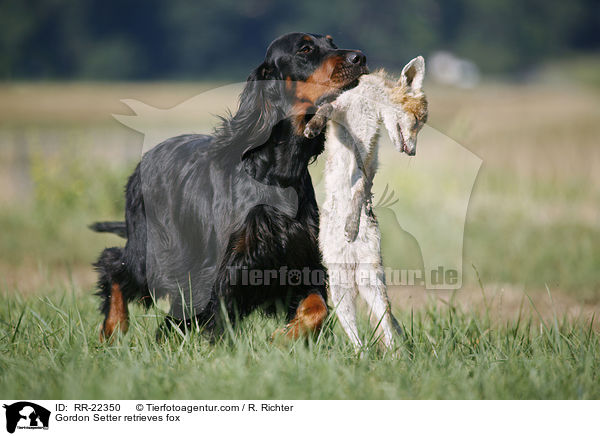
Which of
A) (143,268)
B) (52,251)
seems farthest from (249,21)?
(143,268)

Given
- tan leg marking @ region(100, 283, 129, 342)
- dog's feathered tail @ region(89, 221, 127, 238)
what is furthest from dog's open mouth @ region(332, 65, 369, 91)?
dog's feathered tail @ region(89, 221, 127, 238)

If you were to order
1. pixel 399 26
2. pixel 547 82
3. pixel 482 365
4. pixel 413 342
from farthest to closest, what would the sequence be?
pixel 547 82, pixel 399 26, pixel 413 342, pixel 482 365

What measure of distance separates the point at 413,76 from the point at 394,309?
1667mm

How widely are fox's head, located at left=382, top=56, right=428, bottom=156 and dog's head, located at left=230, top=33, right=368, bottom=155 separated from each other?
0.40 m

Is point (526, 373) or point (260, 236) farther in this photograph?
point (260, 236)

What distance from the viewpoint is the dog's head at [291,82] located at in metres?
2.82

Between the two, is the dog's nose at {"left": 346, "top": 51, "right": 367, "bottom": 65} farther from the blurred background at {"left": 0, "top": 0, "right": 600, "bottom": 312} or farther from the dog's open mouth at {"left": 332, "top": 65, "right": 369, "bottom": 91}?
the blurred background at {"left": 0, "top": 0, "right": 600, "bottom": 312}

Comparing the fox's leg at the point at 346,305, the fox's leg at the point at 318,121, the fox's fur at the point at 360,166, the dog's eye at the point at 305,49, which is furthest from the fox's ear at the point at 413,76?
the fox's leg at the point at 346,305

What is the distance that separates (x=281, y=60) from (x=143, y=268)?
1.45 m

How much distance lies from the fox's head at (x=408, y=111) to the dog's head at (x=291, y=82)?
397mm

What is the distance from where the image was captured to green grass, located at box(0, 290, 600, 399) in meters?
2.48

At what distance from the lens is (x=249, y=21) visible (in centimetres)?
3066
